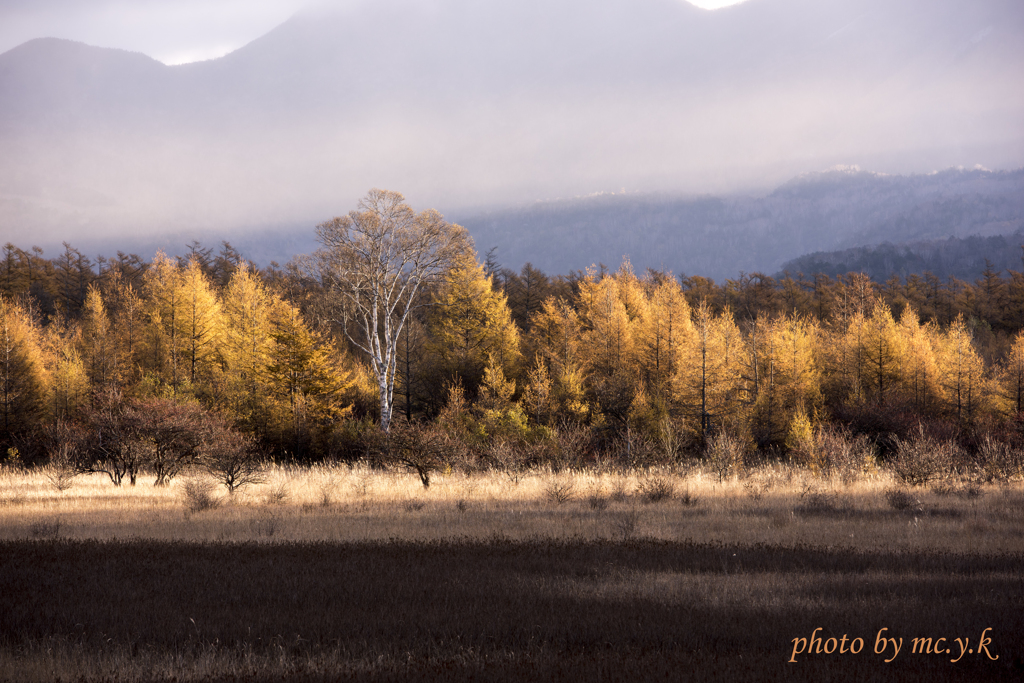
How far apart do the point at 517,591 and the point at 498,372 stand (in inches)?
1271

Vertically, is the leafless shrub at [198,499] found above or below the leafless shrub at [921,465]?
above

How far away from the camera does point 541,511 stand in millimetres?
15672

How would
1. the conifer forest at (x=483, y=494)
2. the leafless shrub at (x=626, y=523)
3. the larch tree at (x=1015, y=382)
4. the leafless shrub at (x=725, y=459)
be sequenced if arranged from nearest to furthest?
the conifer forest at (x=483, y=494), the leafless shrub at (x=626, y=523), the leafless shrub at (x=725, y=459), the larch tree at (x=1015, y=382)

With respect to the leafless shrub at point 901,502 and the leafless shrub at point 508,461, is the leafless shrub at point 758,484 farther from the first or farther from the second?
the leafless shrub at point 508,461

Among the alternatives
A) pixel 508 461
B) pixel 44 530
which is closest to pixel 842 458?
pixel 508 461

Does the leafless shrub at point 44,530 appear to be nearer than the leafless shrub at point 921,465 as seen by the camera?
Yes

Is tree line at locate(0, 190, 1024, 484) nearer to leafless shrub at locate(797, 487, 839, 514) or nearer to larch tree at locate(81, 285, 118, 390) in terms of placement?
larch tree at locate(81, 285, 118, 390)

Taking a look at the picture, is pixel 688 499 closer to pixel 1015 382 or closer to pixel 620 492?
pixel 620 492

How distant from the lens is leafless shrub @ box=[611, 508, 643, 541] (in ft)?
41.9

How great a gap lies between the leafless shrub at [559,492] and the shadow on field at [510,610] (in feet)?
21.5

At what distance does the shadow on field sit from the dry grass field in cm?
3

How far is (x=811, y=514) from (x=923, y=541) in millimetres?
3464

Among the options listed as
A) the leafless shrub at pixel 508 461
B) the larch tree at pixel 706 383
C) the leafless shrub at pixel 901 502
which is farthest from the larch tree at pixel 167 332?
the leafless shrub at pixel 901 502

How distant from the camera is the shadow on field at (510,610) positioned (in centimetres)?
576
